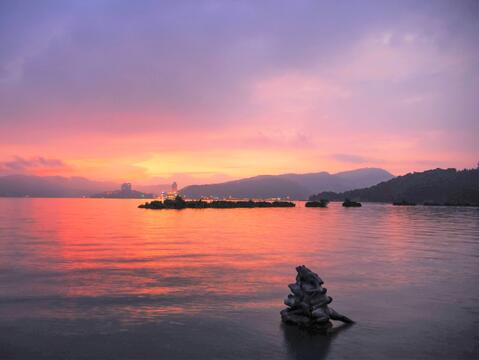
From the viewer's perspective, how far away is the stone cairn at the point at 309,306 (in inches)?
477

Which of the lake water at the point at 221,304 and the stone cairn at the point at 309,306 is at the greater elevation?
the stone cairn at the point at 309,306

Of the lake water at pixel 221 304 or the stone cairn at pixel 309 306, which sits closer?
the lake water at pixel 221 304

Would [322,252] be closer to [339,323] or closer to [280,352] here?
[339,323]

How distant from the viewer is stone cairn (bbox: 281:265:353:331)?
39.8 ft

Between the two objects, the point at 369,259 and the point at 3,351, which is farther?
the point at 369,259

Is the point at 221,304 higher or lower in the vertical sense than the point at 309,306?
lower

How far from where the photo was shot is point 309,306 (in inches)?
488

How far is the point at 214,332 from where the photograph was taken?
1171 centimetres

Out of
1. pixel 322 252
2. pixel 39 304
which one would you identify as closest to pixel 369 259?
pixel 322 252

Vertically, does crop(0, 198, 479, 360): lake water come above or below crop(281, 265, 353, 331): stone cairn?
below

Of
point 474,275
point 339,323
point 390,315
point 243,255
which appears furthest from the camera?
point 243,255

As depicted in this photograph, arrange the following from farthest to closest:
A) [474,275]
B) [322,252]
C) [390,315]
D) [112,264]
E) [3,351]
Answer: [322,252] < [112,264] < [474,275] < [390,315] < [3,351]

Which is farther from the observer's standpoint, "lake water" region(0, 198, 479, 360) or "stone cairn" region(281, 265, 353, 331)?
"stone cairn" region(281, 265, 353, 331)

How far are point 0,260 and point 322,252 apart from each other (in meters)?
19.4
